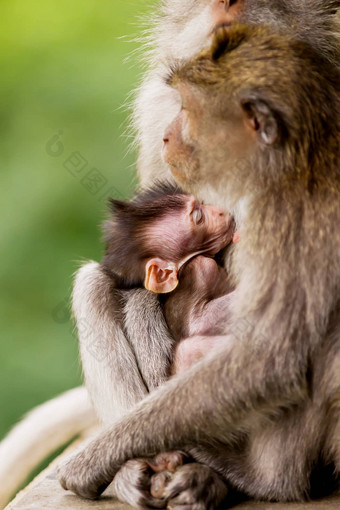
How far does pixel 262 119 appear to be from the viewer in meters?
3.48

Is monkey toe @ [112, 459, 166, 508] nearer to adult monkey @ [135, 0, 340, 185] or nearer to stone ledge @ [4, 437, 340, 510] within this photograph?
stone ledge @ [4, 437, 340, 510]

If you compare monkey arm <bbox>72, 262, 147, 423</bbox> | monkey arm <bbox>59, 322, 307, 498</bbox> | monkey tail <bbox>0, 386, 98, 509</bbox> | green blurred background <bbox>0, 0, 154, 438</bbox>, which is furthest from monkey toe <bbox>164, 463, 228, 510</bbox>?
green blurred background <bbox>0, 0, 154, 438</bbox>

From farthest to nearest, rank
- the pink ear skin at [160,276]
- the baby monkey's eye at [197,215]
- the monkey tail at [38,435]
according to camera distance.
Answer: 1. the monkey tail at [38,435]
2. the baby monkey's eye at [197,215]
3. the pink ear skin at [160,276]

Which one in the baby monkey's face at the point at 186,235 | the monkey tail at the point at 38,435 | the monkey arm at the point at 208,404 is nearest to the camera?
the monkey arm at the point at 208,404

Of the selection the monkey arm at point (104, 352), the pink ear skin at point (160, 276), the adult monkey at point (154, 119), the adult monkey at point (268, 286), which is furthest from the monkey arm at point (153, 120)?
the adult monkey at point (268, 286)

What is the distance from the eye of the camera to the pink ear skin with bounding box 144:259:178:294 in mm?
4305

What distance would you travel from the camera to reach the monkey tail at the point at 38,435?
5598 millimetres

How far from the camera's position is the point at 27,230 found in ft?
28.6

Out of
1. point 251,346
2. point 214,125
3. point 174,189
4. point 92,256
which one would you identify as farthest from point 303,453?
point 92,256

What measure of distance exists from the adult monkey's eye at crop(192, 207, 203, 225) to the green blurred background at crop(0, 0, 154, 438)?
3.93 metres

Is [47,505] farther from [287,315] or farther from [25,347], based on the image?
[25,347]

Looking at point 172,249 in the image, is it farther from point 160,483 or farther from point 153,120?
point 160,483

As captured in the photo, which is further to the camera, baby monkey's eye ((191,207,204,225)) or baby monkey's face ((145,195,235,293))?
baby monkey's eye ((191,207,204,225))

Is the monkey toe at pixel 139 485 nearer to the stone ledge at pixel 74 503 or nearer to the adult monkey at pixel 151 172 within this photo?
the stone ledge at pixel 74 503
